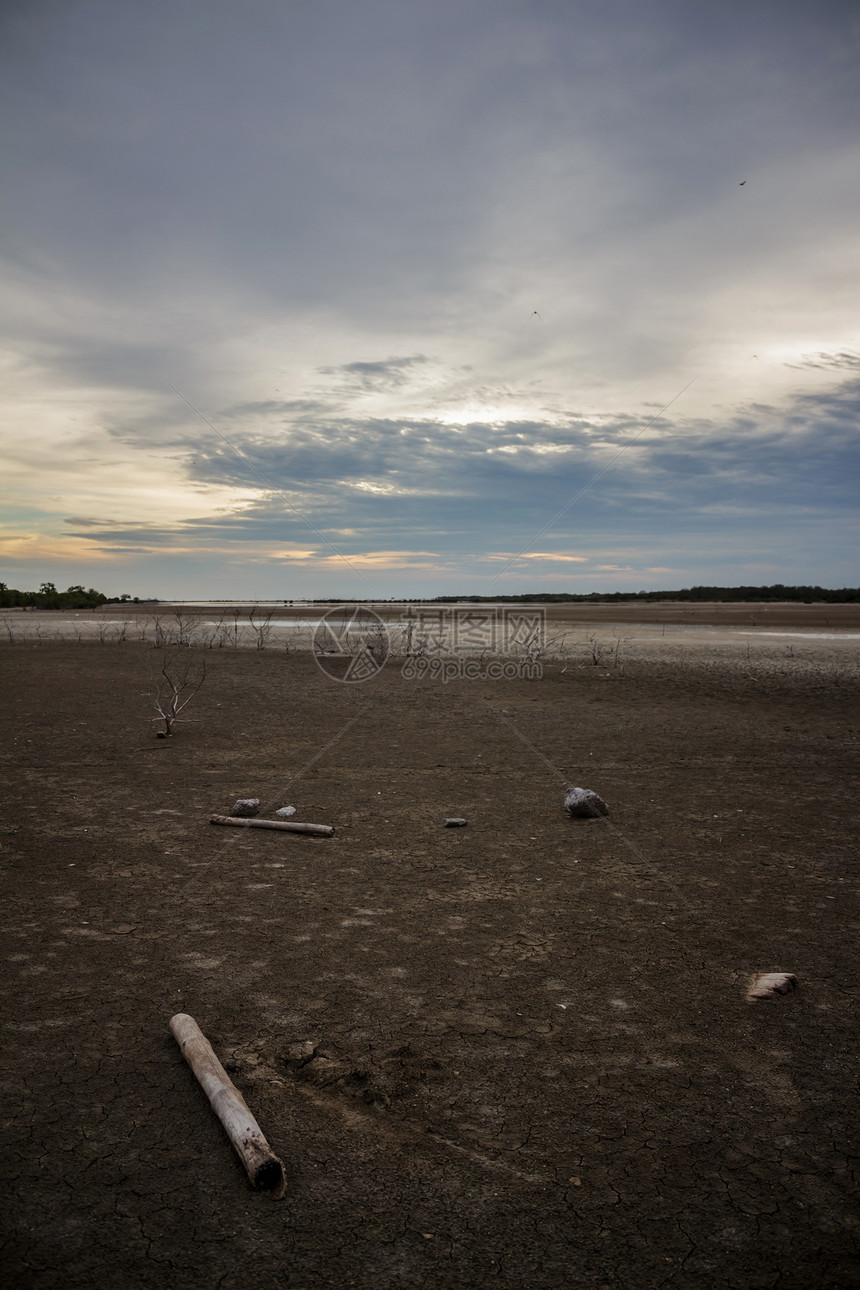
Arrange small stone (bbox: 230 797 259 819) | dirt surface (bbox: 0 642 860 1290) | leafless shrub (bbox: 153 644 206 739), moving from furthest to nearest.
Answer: leafless shrub (bbox: 153 644 206 739)
small stone (bbox: 230 797 259 819)
dirt surface (bbox: 0 642 860 1290)

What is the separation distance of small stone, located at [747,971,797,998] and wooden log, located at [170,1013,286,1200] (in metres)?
2.85

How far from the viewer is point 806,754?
35.4ft

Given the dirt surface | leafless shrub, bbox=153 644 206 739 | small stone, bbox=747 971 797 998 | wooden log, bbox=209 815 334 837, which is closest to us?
the dirt surface

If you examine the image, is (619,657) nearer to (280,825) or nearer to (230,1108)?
(280,825)

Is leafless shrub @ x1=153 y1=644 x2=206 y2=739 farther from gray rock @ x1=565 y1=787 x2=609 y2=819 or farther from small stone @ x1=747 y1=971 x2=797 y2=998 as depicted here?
small stone @ x1=747 y1=971 x2=797 y2=998

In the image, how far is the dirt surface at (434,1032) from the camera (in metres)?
2.56

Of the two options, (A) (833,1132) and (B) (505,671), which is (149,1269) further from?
(B) (505,671)

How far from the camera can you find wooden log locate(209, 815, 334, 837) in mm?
7070

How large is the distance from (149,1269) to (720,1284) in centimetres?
190

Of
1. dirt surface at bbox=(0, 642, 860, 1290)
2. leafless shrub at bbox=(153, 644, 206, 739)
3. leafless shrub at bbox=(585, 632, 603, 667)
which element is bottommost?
dirt surface at bbox=(0, 642, 860, 1290)

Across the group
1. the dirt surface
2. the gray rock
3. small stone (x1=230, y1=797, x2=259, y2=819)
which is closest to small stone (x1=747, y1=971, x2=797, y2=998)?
the dirt surface

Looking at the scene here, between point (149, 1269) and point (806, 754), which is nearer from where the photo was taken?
point (149, 1269)

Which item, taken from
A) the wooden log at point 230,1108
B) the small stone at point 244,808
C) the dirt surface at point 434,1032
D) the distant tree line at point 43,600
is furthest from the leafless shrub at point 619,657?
the distant tree line at point 43,600

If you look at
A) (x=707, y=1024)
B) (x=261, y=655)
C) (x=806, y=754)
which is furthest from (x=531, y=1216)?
(x=261, y=655)
